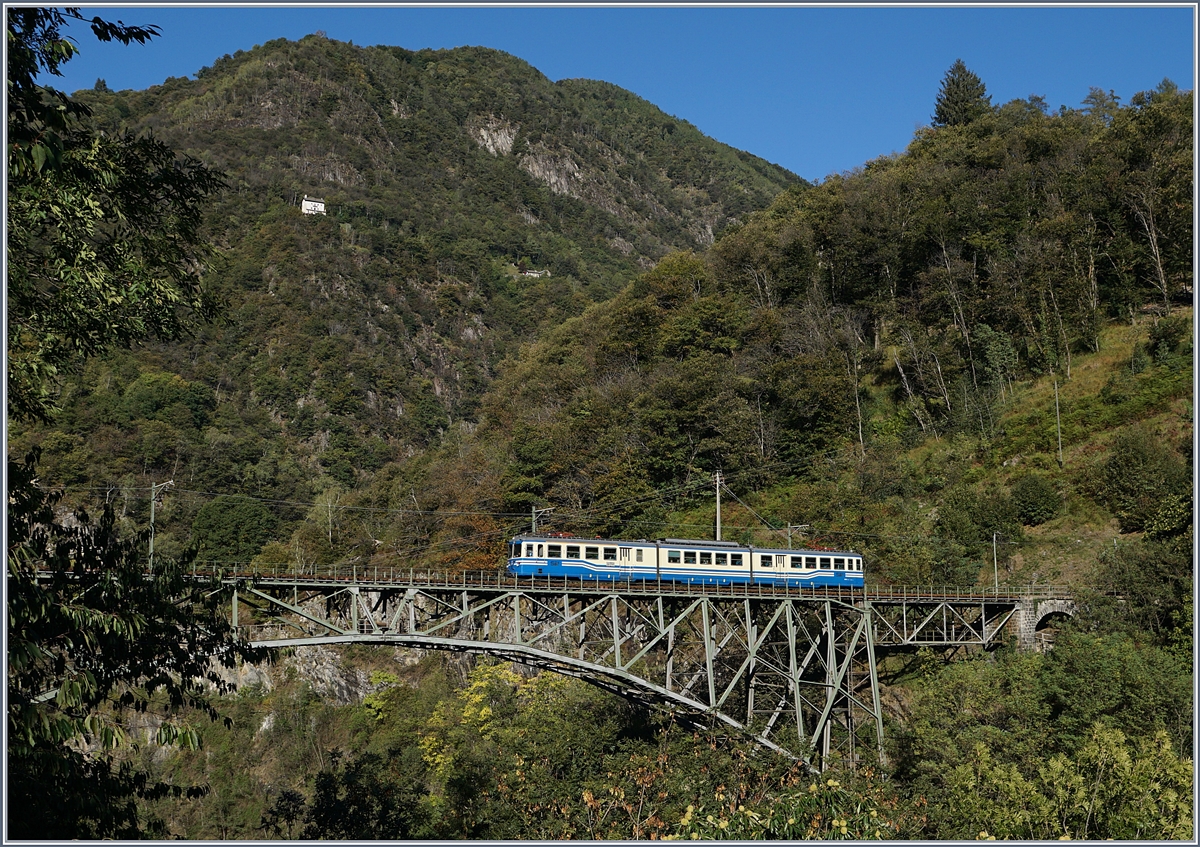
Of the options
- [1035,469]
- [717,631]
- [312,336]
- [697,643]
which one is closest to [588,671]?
[697,643]

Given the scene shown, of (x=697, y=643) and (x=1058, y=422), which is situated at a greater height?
(x=1058, y=422)

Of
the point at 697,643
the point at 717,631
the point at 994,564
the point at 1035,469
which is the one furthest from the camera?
the point at 1035,469

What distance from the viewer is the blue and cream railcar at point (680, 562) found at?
3500 cm

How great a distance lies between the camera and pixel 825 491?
5341cm

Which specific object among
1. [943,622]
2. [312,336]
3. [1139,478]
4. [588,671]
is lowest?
[588,671]

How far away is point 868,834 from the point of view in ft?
56.6

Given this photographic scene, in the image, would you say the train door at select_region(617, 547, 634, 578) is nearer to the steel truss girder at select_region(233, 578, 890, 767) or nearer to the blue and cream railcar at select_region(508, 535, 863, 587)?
the blue and cream railcar at select_region(508, 535, 863, 587)

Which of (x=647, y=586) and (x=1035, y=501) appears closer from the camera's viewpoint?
(x=647, y=586)

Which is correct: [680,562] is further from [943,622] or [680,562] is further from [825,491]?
[825,491]

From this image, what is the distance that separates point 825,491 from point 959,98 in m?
62.9

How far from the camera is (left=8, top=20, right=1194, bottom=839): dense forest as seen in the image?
87.9ft

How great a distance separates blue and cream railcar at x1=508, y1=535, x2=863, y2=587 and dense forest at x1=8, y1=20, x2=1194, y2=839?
5872mm

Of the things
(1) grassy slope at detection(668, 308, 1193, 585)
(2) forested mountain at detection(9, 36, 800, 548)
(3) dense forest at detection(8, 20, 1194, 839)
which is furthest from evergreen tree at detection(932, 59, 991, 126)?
(2) forested mountain at detection(9, 36, 800, 548)

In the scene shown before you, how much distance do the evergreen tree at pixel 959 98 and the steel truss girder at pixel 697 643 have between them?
72357mm
